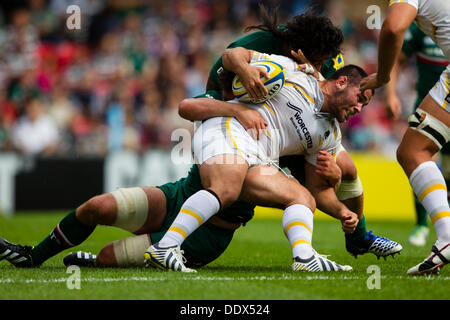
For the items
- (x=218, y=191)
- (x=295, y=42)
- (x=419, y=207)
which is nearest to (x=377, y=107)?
(x=419, y=207)

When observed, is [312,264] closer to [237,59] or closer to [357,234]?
[357,234]

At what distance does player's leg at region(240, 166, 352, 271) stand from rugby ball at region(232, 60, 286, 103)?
0.48 meters

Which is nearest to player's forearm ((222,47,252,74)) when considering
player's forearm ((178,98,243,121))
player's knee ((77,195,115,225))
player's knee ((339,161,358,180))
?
player's forearm ((178,98,243,121))

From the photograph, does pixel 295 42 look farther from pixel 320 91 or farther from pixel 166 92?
pixel 166 92

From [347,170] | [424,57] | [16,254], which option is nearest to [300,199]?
[347,170]

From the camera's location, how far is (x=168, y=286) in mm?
3709

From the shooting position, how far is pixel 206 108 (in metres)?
4.69

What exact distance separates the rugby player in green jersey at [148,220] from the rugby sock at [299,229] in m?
0.40

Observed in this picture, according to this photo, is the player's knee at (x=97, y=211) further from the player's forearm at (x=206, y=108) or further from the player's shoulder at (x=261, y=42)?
the player's shoulder at (x=261, y=42)

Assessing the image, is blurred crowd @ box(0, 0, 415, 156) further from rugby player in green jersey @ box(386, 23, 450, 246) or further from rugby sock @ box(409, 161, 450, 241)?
rugby sock @ box(409, 161, 450, 241)

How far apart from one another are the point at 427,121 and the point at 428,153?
21cm

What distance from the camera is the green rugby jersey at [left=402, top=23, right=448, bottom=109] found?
732cm
